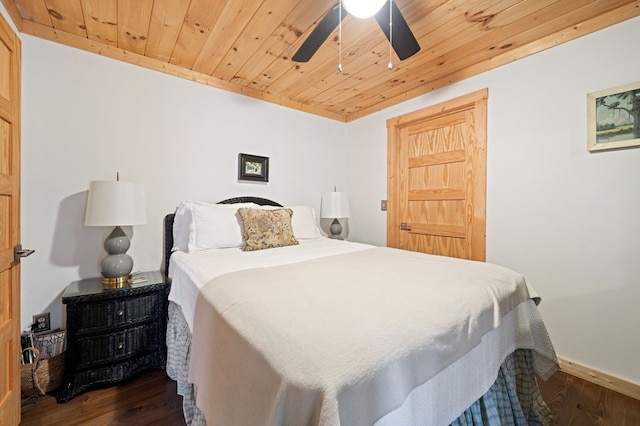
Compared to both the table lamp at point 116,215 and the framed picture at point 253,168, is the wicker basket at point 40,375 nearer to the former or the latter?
the table lamp at point 116,215

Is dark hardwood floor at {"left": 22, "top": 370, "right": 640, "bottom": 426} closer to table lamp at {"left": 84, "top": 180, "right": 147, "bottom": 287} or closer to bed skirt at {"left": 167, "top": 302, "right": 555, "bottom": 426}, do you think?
bed skirt at {"left": 167, "top": 302, "right": 555, "bottom": 426}

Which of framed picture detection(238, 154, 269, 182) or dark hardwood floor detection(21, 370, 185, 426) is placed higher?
framed picture detection(238, 154, 269, 182)

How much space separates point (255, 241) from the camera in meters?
2.18

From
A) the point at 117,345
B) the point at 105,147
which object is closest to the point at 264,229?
the point at 117,345

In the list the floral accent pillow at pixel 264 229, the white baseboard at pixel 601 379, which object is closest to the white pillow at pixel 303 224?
the floral accent pillow at pixel 264 229

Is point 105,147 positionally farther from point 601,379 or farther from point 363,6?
point 601,379

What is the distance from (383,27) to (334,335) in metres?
1.63

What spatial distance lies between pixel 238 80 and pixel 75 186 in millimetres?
1629

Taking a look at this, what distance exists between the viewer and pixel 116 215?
71.4 inches

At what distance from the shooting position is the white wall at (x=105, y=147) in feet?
6.13

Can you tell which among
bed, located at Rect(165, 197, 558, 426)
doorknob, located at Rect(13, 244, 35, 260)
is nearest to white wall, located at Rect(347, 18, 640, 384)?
bed, located at Rect(165, 197, 558, 426)

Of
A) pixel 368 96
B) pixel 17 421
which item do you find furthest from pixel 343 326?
pixel 368 96

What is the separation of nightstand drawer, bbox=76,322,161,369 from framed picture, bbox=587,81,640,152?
3267 mm

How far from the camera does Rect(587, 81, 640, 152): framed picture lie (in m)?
1.69
